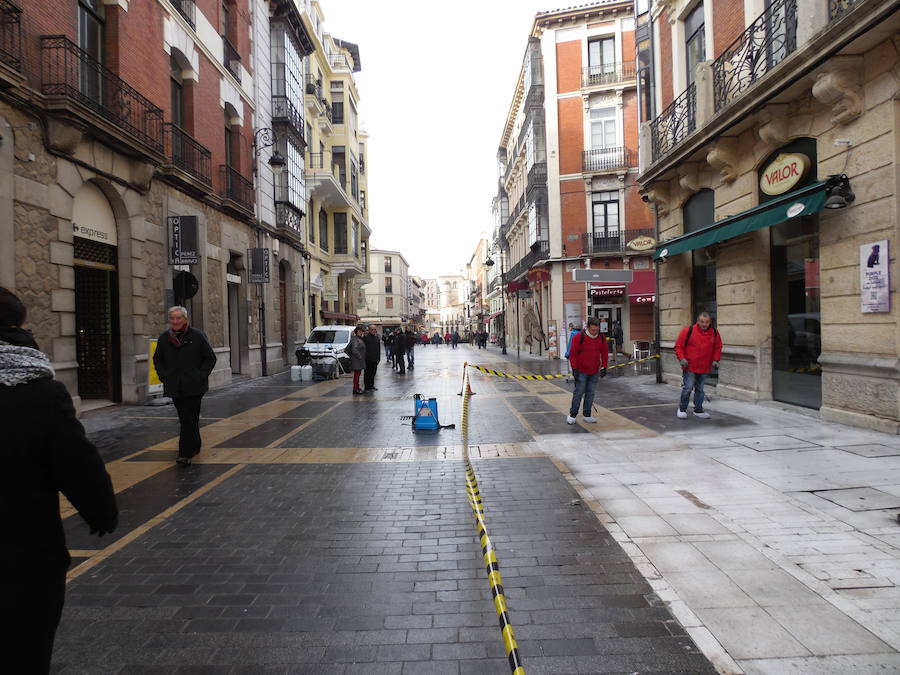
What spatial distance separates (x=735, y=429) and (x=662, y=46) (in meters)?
11.2

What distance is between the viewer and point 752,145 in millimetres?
10383

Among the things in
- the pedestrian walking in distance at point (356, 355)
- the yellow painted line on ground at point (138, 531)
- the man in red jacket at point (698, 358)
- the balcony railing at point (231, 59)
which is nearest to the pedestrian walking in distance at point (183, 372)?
the yellow painted line on ground at point (138, 531)

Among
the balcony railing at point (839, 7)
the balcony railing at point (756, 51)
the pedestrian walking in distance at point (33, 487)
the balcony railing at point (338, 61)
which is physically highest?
the balcony railing at point (338, 61)

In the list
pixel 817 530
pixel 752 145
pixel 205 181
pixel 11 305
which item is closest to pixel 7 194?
pixel 205 181

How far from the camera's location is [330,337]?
20453 mm

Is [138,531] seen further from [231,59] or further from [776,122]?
[231,59]

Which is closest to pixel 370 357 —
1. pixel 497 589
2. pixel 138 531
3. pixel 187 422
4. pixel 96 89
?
pixel 187 422

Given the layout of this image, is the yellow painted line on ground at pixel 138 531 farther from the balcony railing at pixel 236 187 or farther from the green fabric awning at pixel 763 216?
the balcony railing at pixel 236 187

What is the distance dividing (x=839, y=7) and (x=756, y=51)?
7.98ft

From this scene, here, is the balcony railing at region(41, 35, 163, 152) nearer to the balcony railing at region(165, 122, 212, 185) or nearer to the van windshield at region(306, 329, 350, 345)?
the balcony railing at region(165, 122, 212, 185)

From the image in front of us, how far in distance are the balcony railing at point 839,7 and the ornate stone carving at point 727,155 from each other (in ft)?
9.84

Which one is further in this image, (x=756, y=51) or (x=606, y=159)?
Answer: (x=606, y=159)

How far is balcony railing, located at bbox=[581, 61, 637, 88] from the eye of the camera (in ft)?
94.3

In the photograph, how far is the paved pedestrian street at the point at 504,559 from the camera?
2.73m
